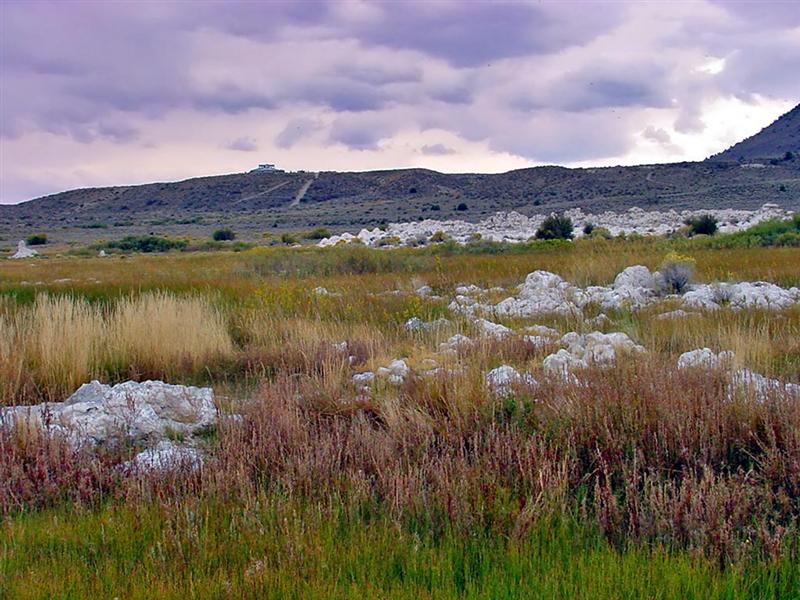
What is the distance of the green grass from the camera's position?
318cm

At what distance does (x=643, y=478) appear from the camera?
4324 millimetres

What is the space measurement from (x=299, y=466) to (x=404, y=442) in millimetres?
757

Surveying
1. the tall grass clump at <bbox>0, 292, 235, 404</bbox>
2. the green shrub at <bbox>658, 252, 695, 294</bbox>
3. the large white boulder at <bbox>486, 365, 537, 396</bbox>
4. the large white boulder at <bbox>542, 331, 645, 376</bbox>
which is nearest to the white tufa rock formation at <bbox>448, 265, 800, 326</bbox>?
the green shrub at <bbox>658, 252, 695, 294</bbox>

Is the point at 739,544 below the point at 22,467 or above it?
below

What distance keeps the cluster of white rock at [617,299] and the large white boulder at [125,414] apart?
5395 millimetres

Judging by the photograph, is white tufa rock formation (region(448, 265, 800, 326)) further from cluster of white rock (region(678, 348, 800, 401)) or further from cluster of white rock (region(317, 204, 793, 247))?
cluster of white rock (region(317, 204, 793, 247))

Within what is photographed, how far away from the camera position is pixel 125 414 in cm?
573

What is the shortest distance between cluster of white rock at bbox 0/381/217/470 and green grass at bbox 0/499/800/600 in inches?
36.0

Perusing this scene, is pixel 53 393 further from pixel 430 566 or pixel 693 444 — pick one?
pixel 693 444

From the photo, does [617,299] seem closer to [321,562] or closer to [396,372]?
[396,372]

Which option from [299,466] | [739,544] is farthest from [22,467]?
[739,544]

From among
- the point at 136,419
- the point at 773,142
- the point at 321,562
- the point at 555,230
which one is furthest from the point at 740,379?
the point at 773,142

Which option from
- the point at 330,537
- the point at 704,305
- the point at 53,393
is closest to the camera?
the point at 330,537

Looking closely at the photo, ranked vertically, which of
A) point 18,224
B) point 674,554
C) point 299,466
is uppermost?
point 18,224
